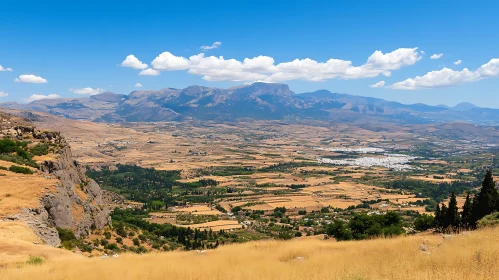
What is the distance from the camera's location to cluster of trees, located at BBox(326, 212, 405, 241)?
3375 centimetres

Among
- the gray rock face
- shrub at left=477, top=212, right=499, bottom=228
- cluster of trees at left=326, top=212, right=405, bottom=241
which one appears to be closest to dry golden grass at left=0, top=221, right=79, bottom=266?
the gray rock face

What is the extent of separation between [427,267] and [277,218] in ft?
298

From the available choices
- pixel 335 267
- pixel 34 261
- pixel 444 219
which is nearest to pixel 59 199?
pixel 34 261

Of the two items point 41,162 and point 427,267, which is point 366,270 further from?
point 41,162

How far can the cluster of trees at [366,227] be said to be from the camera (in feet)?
111

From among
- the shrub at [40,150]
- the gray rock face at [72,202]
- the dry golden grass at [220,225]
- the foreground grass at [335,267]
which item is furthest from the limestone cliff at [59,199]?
the dry golden grass at [220,225]

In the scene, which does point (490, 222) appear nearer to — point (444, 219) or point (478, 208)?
point (478, 208)

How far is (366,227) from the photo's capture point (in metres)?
38.4

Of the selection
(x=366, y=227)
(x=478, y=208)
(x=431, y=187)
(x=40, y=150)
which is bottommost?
(x=431, y=187)

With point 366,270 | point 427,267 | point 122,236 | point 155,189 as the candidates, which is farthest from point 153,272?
point 155,189

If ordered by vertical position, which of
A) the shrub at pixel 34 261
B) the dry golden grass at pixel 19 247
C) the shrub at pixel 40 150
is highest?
the shrub at pixel 40 150

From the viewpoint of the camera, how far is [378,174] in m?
192

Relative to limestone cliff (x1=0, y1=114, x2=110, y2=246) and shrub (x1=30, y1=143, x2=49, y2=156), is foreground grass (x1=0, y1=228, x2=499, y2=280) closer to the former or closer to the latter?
limestone cliff (x1=0, y1=114, x2=110, y2=246)

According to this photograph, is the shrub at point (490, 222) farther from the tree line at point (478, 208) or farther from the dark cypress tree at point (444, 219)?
the dark cypress tree at point (444, 219)
